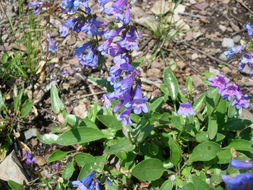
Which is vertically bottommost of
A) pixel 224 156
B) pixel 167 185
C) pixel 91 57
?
pixel 167 185

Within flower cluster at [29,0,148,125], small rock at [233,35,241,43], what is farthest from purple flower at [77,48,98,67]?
small rock at [233,35,241,43]

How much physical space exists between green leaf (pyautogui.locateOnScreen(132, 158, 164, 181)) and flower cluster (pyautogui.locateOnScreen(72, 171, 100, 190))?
14.4 inches

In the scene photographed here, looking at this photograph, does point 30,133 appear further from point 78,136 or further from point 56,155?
point 78,136

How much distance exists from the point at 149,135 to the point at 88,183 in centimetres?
88

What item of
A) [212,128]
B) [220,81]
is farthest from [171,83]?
[220,81]

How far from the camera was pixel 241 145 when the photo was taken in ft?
11.0

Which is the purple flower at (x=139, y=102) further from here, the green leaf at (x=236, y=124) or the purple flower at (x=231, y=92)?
the green leaf at (x=236, y=124)

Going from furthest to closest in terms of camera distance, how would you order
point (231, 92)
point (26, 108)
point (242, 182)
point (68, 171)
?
1. point (26, 108)
2. point (68, 171)
3. point (231, 92)
4. point (242, 182)

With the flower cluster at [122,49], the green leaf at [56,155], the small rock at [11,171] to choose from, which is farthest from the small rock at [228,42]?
the small rock at [11,171]

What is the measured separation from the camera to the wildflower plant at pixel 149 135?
2938mm

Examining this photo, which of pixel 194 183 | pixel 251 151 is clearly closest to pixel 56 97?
pixel 194 183

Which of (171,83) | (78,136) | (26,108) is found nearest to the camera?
(78,136)

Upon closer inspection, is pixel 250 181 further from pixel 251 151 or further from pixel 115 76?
pixel 251 151

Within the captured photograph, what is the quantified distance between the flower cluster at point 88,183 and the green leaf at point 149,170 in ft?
1.20
